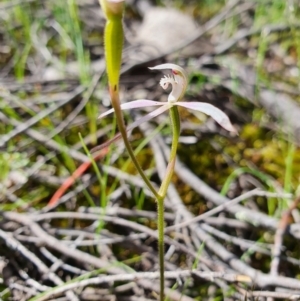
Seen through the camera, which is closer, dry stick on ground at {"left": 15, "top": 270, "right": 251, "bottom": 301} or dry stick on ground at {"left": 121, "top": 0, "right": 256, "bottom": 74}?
dry stick on ground at {"left": 15, "top": 270, "right": 251, "bottom": 301}

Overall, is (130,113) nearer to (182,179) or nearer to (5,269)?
(182,179)

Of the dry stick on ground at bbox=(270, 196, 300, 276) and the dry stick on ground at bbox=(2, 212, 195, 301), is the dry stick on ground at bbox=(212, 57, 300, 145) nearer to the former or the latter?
the dry stick on ground at bbox=(270, 196, 300, 276)

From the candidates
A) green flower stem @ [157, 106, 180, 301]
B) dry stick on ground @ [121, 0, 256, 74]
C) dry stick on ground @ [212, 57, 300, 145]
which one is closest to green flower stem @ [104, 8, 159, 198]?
green flower stem @ [157, 106, 180, 301]

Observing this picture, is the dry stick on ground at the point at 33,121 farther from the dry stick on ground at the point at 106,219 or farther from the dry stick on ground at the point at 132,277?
the dry stick on ground at the point at 132,277

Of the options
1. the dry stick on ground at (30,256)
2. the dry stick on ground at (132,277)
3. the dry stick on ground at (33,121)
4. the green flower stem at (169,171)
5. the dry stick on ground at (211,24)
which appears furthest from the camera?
the dry stick on ground at (211,24)

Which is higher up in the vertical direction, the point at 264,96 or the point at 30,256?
the point at 264,96

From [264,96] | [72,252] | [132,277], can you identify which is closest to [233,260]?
[132,277]

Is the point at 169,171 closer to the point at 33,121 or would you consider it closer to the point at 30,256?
the point at 30,256

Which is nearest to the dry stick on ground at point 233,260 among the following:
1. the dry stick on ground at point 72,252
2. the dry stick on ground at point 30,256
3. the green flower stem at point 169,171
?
the dry stick on ground at point 72,252

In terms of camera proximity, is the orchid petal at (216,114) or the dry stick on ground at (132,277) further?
the dry stick on ground at (132,277)
